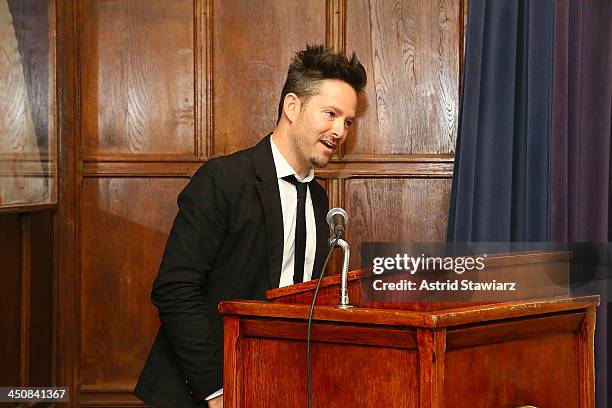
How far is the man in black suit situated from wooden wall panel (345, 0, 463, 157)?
0.71m

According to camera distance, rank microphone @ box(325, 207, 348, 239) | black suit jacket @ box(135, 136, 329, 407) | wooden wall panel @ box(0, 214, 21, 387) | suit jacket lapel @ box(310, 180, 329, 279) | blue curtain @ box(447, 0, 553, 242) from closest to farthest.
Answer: microphone @ box(325, 207, 348, 239)
black suit jacket @ box(135, 136, 329, 407)
suit jacket lapel @ box(310, 180, 329, 279)
wooden wall panel @ box(0, 214, 21, 387)
blue curtain @ box(447, 0, 553, 242)

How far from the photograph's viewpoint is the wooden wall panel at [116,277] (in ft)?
Answer: 10.6

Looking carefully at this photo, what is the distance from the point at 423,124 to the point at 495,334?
1787mm

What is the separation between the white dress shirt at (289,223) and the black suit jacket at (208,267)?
7 centimetres

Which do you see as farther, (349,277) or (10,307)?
(10,307)

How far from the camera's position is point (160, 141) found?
322 cm

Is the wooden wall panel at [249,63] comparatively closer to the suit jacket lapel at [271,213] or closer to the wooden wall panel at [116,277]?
the wooden wall panel at [116,277]

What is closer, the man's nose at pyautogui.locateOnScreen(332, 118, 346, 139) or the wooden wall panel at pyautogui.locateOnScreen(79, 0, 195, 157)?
the man's nose at pyautogui.locateOnScreen(332, 118, 346, 139)

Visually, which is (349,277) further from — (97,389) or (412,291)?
(97,389)

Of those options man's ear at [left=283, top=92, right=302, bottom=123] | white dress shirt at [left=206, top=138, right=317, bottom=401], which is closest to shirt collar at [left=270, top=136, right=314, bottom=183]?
white dress shirt at [left=206, top=138, right=317, bottom=401]

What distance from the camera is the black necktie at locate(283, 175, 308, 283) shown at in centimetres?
234

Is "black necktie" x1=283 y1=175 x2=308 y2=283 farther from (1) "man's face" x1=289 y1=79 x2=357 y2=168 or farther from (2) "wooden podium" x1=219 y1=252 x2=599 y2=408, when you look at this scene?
(2) "wooden podium" x1=219 y1=252 x2=599 y2=408

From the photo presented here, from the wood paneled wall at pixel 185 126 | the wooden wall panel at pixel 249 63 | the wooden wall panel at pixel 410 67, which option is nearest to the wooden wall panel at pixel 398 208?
the wood paneled wall at pixel 185 126

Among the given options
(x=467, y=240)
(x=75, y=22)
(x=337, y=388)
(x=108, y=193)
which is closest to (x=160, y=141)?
(x=108, y=193)
